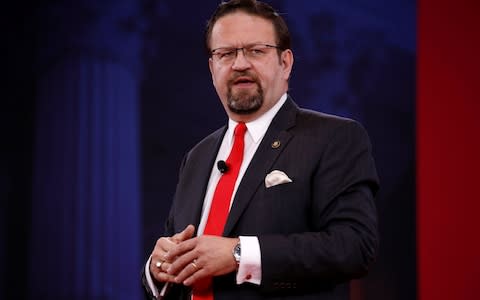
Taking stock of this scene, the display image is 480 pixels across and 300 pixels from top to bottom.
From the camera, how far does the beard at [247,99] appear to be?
1.94 meters

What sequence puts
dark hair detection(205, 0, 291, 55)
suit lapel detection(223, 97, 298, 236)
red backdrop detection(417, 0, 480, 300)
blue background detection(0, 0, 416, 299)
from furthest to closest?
blue background detection(0, 0, 416, 299) < red backdrop detection(417, 0, 480, 300) < dark hair detection(205, 0, 291, 55) < suit lapel detection(223, 97, 298, 236)

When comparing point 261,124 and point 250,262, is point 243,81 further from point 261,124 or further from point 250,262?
point 250,262

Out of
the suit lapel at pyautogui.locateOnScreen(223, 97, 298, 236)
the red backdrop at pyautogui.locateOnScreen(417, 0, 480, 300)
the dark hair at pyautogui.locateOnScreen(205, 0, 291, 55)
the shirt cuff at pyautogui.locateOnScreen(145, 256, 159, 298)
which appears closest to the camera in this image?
the suit lapel at pyautogui.locateOnScreen(223, 97, 298, 236)

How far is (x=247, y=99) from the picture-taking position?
6.38 feet

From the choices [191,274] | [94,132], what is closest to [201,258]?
[191,274]

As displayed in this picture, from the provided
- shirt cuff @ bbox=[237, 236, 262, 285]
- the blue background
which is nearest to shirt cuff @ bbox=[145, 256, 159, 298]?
shirt cuff @ bbox=[237, 236, 262, 285]

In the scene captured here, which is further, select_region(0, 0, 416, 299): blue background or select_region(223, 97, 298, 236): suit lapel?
select_region(0, 0, 416, 299): blue background

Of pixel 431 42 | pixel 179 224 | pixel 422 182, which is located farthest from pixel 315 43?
pixel 179 224

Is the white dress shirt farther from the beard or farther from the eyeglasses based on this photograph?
the eyeglasses

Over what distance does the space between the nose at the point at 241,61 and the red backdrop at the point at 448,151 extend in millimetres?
1422

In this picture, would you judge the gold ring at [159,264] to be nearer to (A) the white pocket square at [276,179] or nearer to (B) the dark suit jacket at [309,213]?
(B) the dark suit jacket at [309,213]

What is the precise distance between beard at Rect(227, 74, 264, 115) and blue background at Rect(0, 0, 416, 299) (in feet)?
4.96

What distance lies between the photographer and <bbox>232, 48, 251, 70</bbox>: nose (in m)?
1.92

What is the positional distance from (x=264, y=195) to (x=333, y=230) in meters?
0.20
